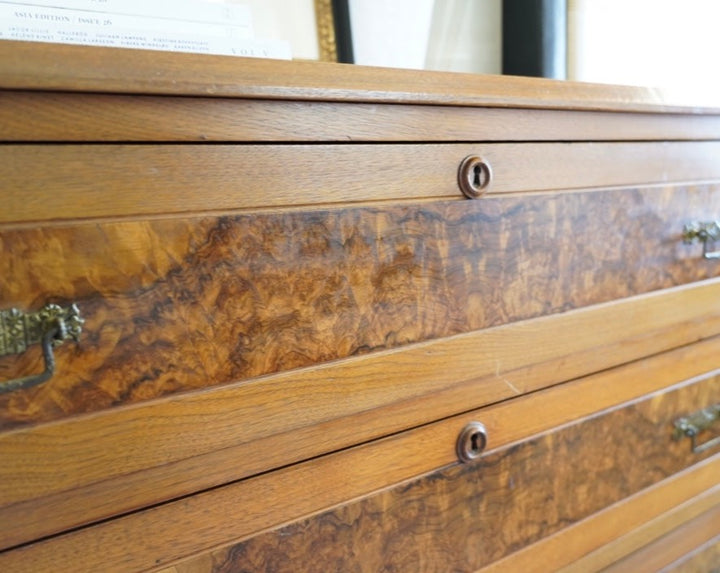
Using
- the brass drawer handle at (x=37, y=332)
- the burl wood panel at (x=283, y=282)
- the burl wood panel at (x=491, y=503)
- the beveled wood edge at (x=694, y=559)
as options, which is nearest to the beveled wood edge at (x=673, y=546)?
the beveled wood edge at (x=694, y=559)

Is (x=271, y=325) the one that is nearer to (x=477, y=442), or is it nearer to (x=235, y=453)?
(x=235, y=453)

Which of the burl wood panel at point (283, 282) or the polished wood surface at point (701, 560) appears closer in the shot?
the burl wood panel at point (283, 282)

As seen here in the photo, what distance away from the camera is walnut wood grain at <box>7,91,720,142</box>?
375 millimetres

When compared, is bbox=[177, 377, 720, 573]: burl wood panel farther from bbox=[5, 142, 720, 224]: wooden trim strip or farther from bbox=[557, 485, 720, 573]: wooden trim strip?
bbox=[5, 142, 720, 224]: wooden trim strip

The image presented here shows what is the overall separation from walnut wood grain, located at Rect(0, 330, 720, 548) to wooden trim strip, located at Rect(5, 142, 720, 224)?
159 mm

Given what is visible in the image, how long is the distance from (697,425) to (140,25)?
0.86 meters

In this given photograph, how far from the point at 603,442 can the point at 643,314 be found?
0.17 meters

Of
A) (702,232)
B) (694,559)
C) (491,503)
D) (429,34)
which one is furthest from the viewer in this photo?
(429,34)

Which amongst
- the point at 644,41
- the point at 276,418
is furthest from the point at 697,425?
the point at 644,41

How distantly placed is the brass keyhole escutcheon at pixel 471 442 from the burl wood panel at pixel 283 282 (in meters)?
0.11

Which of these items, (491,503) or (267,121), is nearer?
(267,121)

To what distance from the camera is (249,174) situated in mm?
442

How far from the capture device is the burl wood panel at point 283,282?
397 millimetres

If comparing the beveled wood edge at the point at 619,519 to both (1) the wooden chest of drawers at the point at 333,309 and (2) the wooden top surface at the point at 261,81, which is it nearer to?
(1) the wooden chest of drawers at the point at 333,309
